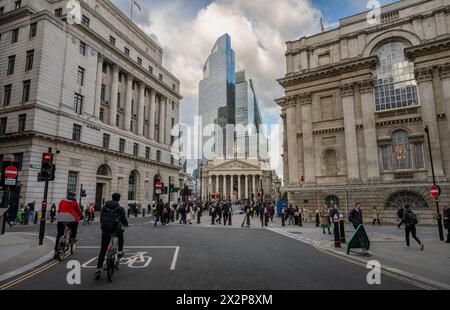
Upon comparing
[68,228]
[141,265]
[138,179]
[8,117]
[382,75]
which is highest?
[382,75]

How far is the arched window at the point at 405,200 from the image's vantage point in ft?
81.7

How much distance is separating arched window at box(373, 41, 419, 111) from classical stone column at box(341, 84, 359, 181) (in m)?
2.57

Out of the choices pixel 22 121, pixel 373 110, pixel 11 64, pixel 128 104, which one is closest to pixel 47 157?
pixel 22 121

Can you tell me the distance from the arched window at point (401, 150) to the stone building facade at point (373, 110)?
8 centimetres

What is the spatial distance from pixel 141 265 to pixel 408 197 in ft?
87.3

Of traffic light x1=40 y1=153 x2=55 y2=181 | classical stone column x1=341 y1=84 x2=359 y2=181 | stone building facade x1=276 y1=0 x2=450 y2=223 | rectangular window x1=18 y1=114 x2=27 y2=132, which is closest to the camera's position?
traffic light x1=40 y1=153 x2=55 y2=181

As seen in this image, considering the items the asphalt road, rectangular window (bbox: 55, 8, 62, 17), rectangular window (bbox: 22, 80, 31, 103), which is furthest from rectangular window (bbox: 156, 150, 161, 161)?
the asphalt road

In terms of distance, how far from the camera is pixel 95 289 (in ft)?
18.0

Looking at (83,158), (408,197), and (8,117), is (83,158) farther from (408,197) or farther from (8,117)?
(408,197)

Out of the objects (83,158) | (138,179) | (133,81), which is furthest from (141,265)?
(133,81)

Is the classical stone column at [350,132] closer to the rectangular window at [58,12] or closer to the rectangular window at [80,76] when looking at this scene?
the rectangular window at [80,76]

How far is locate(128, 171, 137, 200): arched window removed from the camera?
42125 mm

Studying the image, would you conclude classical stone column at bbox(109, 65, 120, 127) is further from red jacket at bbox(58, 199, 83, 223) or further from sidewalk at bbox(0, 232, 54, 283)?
red jacket at bbox(58, 199, 83, 223)

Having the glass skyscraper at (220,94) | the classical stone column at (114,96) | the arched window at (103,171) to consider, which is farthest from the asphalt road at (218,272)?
the glass skyscraper at (220,94)
